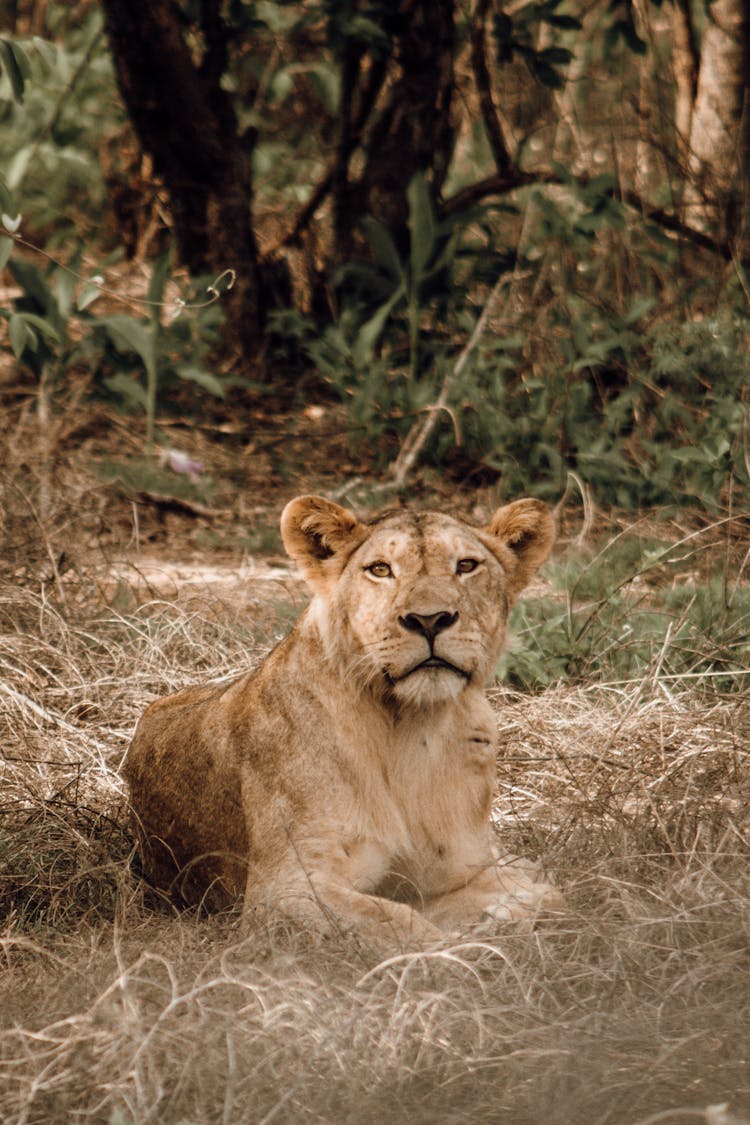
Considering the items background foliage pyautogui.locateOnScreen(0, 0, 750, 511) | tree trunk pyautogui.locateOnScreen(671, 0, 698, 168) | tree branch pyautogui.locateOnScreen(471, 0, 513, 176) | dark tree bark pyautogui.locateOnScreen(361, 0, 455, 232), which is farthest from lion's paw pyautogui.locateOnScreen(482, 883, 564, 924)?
tree trunk pyautogui.locateOnScreen(671, 0, 698, 168)

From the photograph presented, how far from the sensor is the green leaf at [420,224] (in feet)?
24.7

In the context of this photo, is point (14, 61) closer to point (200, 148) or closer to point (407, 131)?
point (200, 148)

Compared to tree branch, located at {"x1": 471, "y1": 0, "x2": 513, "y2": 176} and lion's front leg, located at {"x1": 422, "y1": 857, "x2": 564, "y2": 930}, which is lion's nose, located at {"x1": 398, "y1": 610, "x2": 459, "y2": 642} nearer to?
lion's front leg, located at {"x1": 422, "y1": 857, "x2": 564, "y2": 930}

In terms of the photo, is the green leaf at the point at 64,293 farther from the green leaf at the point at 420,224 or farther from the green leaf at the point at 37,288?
the green leaf at the point at 420,224

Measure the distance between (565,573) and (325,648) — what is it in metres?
2.25

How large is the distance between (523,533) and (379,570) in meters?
0.40

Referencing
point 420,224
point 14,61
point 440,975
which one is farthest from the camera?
point 420,224

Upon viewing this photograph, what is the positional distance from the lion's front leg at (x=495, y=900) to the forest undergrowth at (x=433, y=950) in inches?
2.4

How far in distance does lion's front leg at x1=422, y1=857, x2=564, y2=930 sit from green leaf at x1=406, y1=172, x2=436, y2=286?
4659 mm

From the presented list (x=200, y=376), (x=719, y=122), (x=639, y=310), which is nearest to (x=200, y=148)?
(x=200, y=376)

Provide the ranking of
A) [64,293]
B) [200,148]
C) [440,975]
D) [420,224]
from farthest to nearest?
[200,148] → [420,224] → [64,293] → [440,975]

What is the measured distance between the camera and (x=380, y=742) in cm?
328

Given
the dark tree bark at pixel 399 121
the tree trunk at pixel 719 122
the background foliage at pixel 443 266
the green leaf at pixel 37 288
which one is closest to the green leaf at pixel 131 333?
the background foliage at pixel 443 266

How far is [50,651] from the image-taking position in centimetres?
488
